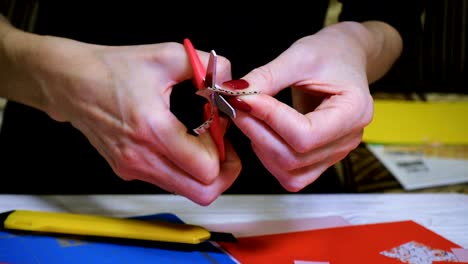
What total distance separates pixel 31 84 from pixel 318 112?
290 mm

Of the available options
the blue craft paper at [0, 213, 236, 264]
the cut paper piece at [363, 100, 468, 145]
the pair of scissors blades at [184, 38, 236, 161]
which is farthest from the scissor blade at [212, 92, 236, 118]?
the cut paper piece at [363, 100, 468, 145]

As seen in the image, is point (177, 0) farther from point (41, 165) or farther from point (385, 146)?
point (385, 146)

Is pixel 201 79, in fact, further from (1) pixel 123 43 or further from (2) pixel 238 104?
(1) pixel 123 43

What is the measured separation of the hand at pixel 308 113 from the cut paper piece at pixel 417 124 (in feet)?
2.08

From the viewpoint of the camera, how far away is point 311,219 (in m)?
0.61

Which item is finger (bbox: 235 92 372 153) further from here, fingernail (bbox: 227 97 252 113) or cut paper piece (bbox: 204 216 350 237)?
cut paper piece (bbox: 204 216 350 237)

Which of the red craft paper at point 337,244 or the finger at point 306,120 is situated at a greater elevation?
the finger at point 306,120

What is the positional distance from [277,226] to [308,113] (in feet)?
0.53

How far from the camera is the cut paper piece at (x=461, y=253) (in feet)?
1.70

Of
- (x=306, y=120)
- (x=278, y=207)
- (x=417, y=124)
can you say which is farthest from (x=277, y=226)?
(x=417, y=124)

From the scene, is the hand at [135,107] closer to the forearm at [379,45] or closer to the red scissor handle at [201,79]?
the red scissor handle at [201,79]

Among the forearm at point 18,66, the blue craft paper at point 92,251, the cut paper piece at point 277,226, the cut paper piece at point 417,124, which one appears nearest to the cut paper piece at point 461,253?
the cut paper piece at point 277,226

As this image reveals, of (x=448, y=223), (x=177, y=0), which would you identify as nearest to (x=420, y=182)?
(x=448, y=223)

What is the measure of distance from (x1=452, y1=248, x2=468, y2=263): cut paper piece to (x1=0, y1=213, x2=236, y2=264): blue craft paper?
0.23 m
